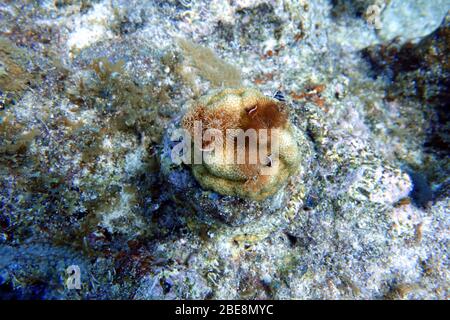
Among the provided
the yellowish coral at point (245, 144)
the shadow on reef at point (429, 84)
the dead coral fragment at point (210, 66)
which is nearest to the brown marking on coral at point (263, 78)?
the dead coral fragment at point (210, 66)

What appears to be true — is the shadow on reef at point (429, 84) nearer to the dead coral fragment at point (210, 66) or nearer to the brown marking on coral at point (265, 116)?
the brown marking on coral at point (265, 116)

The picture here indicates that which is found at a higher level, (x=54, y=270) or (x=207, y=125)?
(x=207, y=125)

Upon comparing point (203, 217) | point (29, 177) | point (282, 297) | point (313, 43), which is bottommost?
point (282, 297)

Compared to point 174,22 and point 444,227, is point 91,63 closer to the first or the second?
point 174,22

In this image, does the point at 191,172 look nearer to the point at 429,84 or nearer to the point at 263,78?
the point at 263,78

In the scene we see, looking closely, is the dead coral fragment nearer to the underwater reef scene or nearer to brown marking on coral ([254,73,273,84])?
the underwater reef scene

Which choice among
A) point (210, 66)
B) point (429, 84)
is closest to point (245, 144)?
point (210, 66)

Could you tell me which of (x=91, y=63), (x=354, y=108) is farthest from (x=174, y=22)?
(x=354, y=108)

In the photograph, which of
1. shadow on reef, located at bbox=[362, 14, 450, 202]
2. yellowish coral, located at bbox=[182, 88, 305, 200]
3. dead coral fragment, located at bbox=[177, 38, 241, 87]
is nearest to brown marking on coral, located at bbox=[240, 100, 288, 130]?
yellowish coral, located at bbox=[182, 88, 305, 200]
